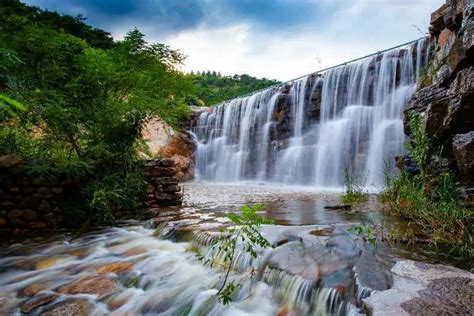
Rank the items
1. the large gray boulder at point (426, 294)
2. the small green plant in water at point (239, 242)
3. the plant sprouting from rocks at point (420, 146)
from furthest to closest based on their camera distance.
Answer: the plant sprouting from rocks at point (420, 146)
the small green plant in water at point (239, 242)
the large gray boulder at point (426, 294)

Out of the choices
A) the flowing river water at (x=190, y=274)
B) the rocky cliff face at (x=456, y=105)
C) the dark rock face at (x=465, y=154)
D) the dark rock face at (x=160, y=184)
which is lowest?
the flowing river water at (x=190, y=274)

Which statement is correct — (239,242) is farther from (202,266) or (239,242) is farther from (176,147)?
(176,147)

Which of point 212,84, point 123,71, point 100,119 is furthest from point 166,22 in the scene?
point 212,84

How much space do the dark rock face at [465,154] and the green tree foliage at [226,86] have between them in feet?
84.2

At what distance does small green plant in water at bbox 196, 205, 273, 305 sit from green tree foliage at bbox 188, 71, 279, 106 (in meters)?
26.4

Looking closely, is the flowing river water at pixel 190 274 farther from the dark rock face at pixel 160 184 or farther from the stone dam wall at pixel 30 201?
the dark rock face at pixel 160 184

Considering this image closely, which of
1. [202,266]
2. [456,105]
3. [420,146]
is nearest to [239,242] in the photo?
[202,266]

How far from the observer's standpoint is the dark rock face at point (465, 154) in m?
4.19

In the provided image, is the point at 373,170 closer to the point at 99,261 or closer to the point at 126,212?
the point at 126,212

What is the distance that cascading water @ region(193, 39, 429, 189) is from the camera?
10.9 meters

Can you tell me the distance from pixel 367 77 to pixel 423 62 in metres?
1.94

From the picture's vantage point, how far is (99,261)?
3645 millimetres

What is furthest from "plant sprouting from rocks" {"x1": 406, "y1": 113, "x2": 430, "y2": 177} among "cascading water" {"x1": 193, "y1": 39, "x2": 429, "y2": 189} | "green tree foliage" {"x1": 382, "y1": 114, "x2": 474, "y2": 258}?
"cascading water" {"x1": 193, "y1": 39, "x2": 429, "y2": 189}

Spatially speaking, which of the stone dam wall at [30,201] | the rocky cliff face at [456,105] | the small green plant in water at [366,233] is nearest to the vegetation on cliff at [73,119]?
the stone dam wall at [30,201]
